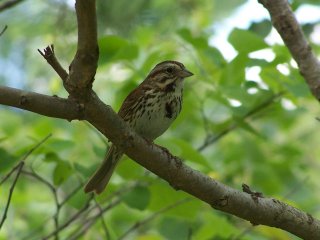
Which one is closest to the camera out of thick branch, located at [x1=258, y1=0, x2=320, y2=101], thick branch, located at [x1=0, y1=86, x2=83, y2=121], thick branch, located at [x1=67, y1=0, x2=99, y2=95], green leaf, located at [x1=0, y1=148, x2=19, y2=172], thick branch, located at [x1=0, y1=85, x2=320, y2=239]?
thick branch, located at [x1=67, y1=0, x2=99, y2=95]

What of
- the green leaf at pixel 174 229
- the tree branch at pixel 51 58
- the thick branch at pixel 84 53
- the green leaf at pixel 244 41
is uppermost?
the green leaf at pixel 244 41

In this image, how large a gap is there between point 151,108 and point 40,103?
1678 millimetres

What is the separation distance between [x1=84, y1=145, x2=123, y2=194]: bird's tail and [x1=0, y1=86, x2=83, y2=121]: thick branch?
1.22 m

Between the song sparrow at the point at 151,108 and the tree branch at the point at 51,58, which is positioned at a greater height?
the song sparrow at the point at 151,108

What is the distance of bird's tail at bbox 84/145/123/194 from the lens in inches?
151

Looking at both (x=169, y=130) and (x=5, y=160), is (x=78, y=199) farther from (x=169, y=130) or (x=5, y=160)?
(x=169, y=130)

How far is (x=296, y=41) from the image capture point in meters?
3.44

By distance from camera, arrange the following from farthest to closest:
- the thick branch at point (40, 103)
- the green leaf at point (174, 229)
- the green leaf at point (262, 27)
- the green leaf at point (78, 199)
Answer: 1. the green leaf at point (262, 27)
2. the green leaf at point (174, 229)
3. the green leaf at point (78, 199)
4. the thick branch at point (40, 103)

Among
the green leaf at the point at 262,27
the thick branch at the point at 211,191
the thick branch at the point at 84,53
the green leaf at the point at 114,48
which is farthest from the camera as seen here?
the green leaf at the point at 262,27

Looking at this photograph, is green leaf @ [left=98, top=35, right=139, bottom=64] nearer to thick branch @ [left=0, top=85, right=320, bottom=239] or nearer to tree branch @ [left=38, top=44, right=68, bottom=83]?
thick branch @ [left=0, top=85, right=320, bottom=239]

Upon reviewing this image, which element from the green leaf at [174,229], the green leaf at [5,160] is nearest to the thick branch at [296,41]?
the green leaf at [174,229]

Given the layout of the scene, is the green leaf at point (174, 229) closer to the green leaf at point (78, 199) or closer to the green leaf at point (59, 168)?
the green leaf at point (78, 199)

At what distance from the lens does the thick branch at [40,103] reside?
2477 millimetres

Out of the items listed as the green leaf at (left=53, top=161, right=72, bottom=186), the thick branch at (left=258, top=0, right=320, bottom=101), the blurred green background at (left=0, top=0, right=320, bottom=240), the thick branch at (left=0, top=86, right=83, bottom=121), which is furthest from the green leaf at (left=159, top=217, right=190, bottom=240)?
the thick branch at (left=0, top=86, right=83, bottom=121)
